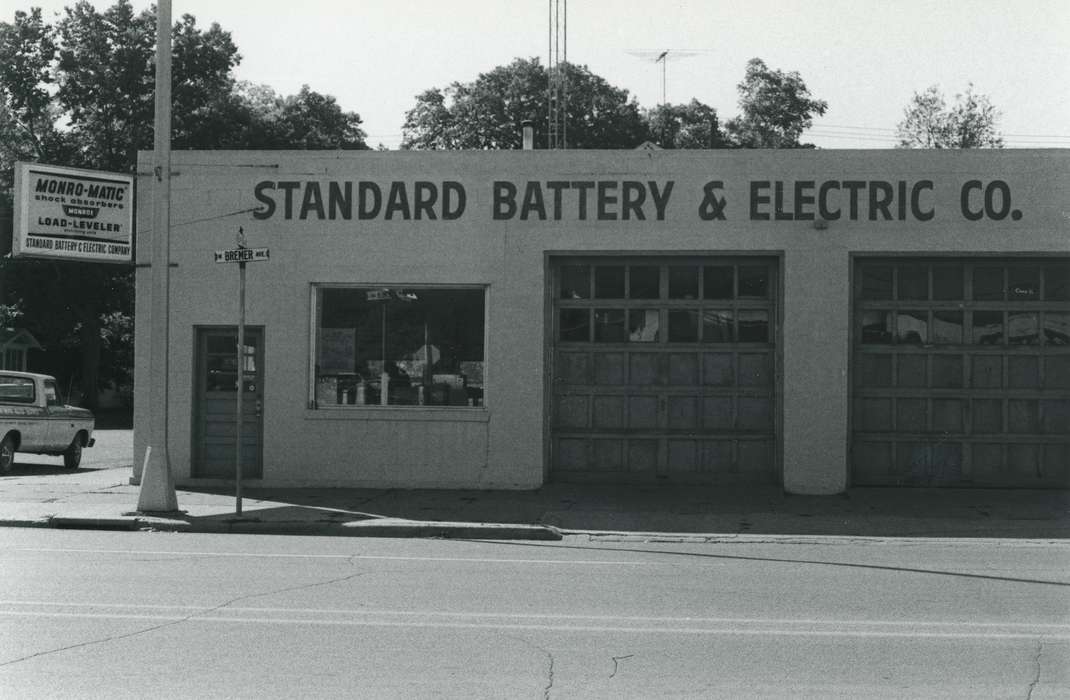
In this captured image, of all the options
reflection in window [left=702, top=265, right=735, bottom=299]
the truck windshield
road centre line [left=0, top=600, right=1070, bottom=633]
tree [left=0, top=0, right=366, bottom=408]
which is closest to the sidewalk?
reflection in window [left=702, top=265, right=735, bottom=299]

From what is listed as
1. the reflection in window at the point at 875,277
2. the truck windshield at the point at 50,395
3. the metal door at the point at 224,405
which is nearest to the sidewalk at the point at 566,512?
the metal door at the point at 224,405

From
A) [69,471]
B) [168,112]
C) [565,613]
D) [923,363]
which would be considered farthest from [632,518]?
[69,471]

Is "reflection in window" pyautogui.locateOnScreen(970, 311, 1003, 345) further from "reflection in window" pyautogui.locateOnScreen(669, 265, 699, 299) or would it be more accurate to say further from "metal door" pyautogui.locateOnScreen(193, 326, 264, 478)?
"metal door" pyautogui.locateOnScreen(193, 326, 264, 478)

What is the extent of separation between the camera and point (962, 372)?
1719cm

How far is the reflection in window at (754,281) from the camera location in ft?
57.3

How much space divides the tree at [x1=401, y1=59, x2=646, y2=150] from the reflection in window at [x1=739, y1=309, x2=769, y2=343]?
39.9 m

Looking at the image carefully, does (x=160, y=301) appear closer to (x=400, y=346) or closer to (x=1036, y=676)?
(x=400, y=346)

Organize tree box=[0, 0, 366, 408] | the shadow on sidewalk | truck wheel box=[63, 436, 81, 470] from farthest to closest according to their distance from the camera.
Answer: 1. tree box=[0, 0, 366, 408]
2. truck wheel box=[63, 436, 81, 470]
3. the shadow on sidewalk

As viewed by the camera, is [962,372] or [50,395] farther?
[50,395]

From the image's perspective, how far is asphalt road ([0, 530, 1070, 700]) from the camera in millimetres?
6441

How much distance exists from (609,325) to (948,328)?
4.87m

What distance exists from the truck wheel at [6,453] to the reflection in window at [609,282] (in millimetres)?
10260

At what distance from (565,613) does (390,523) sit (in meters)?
5.84

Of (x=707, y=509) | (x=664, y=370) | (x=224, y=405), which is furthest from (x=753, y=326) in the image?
(x=224, y=405)
